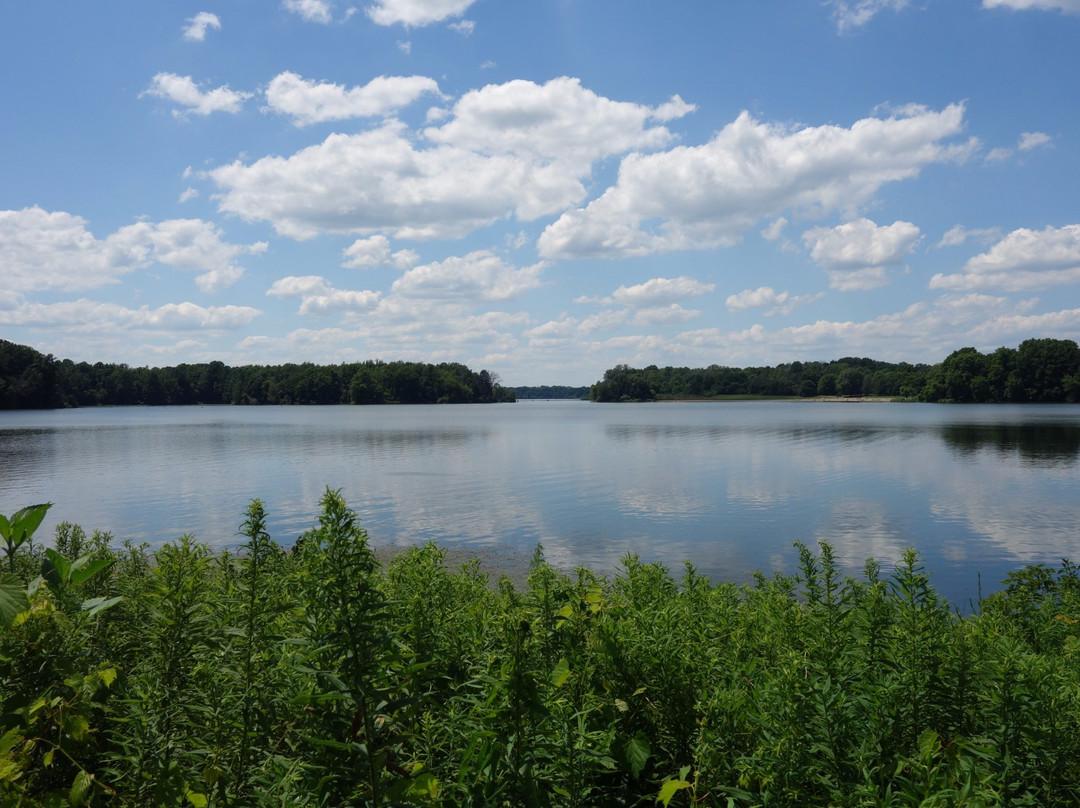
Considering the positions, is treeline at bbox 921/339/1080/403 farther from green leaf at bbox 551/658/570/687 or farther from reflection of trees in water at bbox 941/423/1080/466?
green leaf at bbox 551/658/570/687

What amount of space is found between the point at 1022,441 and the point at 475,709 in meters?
77.1

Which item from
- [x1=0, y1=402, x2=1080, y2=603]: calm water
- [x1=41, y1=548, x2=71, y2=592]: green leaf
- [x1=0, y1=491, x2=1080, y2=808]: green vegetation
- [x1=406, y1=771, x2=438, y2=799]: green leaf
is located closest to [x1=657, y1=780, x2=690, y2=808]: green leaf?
[x1=0, y1=491, x2=1080, y2=808]: green vegetation

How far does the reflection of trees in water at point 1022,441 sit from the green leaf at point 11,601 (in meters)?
57.4

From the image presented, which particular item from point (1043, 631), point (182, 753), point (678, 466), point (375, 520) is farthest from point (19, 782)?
point (678, 466)

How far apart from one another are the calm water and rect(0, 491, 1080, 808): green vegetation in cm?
1741

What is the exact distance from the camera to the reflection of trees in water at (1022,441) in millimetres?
51875

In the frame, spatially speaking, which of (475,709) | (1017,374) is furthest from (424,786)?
(1017,374)

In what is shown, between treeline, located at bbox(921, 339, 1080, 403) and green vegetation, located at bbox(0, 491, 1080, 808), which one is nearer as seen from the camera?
green vegetation, located at bbox(0, 491, 1080, 808)

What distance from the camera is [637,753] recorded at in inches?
123

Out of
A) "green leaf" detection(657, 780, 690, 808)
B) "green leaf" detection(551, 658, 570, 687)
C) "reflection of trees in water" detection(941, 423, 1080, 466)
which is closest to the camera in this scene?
"green leaf" detection(657, 780, 690, 808)

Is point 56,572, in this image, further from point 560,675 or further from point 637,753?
point 637,753

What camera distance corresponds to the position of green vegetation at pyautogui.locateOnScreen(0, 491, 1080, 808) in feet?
8.29

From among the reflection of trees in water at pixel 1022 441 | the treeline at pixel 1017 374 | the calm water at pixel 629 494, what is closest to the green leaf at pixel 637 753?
the calm water at pixel 629 494

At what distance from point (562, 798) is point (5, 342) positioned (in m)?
197
